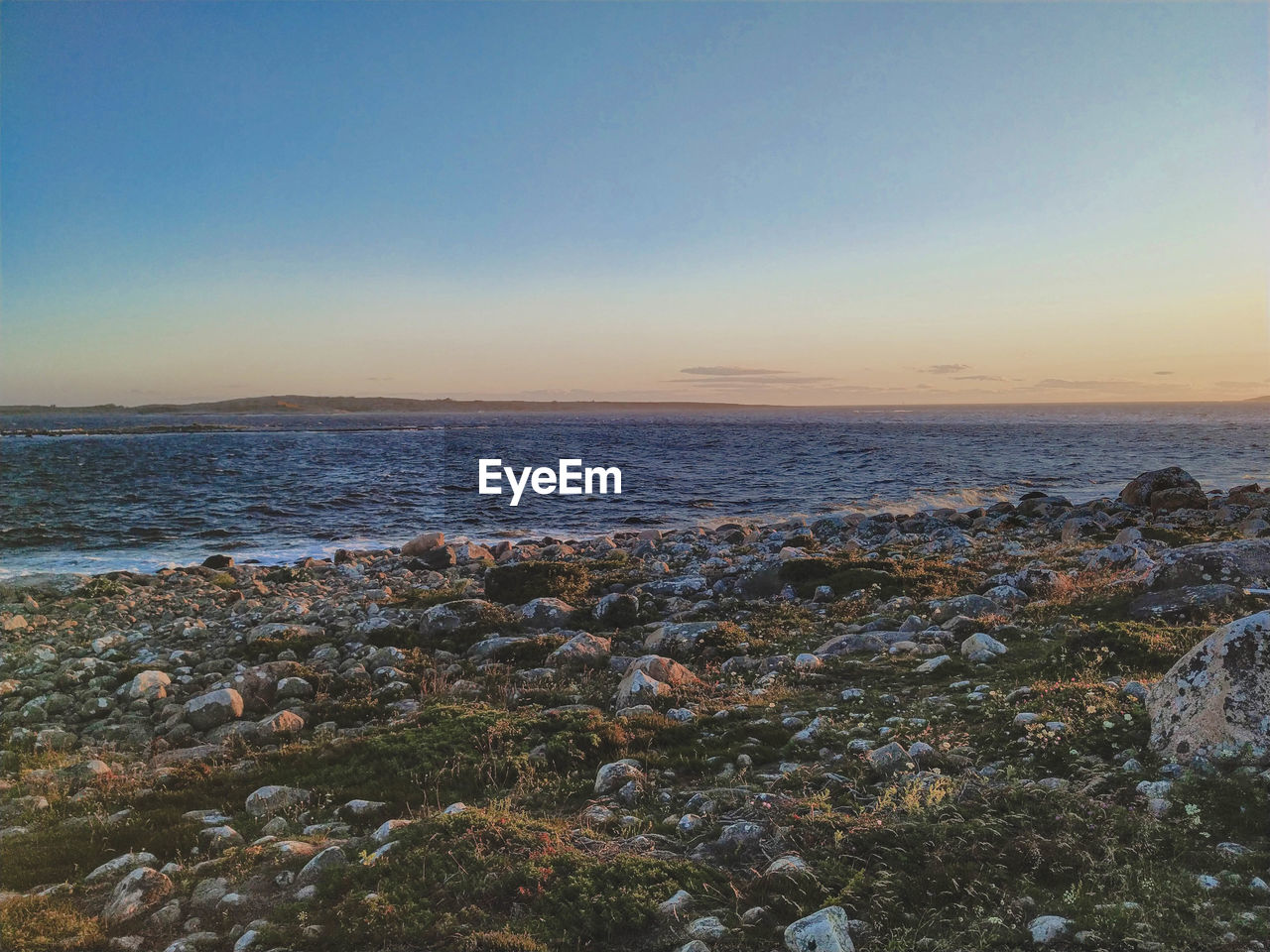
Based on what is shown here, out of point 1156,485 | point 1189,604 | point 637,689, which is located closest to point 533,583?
point 637,689

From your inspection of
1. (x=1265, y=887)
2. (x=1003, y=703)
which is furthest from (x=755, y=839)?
(x=1003, y=703)

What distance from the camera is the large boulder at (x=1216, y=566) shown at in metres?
12.1

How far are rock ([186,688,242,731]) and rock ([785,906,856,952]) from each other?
923cm

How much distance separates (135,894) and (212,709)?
214 inches

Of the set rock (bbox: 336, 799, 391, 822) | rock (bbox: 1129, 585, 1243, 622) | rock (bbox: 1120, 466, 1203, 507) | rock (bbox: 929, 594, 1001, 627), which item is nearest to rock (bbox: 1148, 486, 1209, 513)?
rock (bbox: 1120, 466, 1203, 507)

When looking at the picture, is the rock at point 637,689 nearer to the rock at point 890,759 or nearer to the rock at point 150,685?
the rock at point 890,759

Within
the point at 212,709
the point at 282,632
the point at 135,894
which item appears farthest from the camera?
the point at 282,632

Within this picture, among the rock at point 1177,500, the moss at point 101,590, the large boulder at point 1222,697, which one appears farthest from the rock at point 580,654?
the rock at point 1177,500

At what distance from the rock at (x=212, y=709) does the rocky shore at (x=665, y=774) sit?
46 mm

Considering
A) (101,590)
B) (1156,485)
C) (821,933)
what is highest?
(1156,485)

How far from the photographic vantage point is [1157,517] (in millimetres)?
29891

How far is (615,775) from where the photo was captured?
7.53 meters

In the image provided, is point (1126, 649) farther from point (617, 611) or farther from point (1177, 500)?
point (1177, 500)

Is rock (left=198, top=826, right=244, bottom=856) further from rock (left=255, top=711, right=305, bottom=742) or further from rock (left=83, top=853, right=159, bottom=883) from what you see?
rock (left=255, top=711, right=305, bottom=742)
